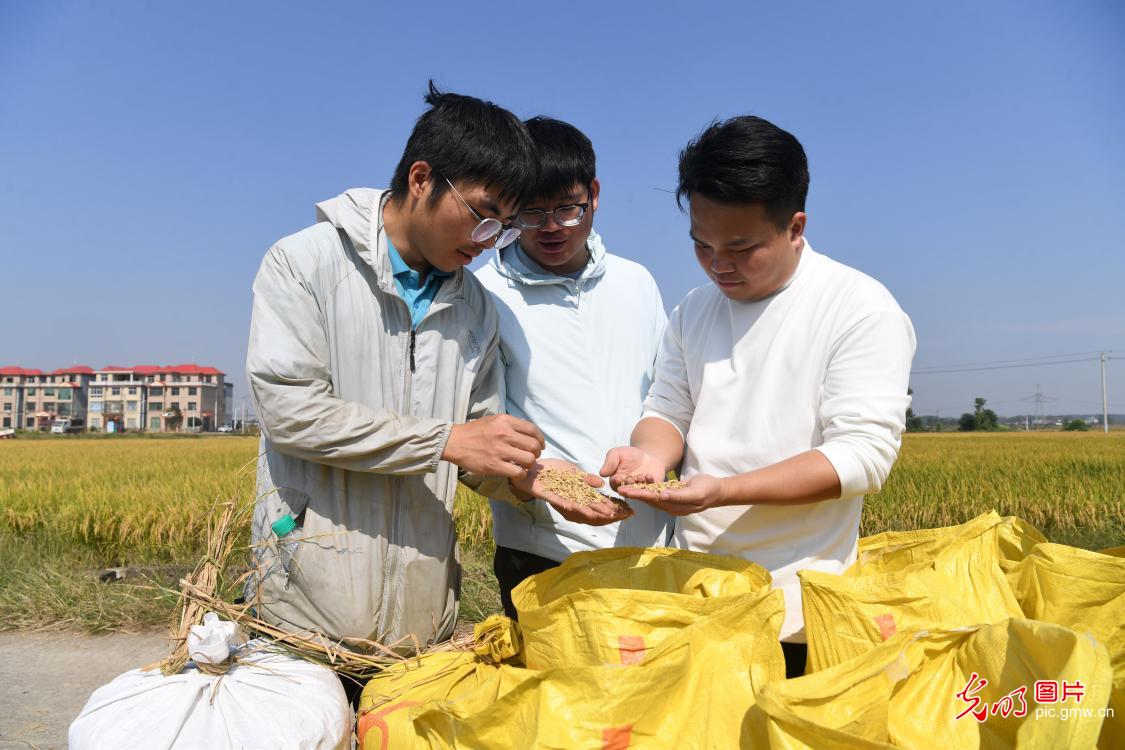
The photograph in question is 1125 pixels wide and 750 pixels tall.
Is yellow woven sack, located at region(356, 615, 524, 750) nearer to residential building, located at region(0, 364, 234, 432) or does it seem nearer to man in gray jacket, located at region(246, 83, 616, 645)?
man in gray jacket, located at region(246, 83, 616, 645)

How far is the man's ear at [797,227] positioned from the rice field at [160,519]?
3405mm

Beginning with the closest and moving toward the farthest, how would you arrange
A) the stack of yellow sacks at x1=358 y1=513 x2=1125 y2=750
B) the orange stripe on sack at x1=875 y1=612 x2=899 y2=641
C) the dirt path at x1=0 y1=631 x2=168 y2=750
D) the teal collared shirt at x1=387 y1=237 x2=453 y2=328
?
the stack of yellow sacks at x1=358 y1=513 x2=1125 y2=750 < the orange stripe on sack at x1=875 y1=612 x2=899 y2=641 < the teal collared shirt at x1=387 y1=237 x2=453 y2=328 < the dirt path at x1=0 y1=631 x2=168 y2=750

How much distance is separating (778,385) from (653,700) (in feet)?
2.50

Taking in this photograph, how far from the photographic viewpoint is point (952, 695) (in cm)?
147

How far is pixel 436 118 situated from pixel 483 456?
0.88 metres

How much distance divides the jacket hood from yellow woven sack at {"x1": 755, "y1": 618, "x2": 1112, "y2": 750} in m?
1.48

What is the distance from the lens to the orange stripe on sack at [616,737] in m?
1.39

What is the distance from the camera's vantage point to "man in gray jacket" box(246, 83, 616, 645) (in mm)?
1790

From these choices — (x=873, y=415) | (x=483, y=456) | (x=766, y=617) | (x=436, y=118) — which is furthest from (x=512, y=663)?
(x=436, y=118)

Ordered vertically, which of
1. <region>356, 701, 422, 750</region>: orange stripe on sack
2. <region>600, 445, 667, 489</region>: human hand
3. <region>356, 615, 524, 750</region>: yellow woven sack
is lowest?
<region>356, 701, 422, 750</region>: orange stripe on sack

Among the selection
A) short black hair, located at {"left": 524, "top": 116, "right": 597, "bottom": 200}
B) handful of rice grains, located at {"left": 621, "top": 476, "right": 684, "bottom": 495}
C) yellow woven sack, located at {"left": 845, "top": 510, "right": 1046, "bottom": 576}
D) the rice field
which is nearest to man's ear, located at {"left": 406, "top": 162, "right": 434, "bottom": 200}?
short black hair, located at {"left": 524, "top": 116, "right": 597, "bottom": 200}

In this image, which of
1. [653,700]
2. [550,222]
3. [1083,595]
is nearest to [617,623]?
[653,700]

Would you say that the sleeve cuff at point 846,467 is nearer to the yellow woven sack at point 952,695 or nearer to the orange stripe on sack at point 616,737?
the yellow woven sack at point 952,695

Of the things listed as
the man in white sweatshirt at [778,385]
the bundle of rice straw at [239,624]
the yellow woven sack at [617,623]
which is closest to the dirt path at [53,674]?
the bundle of rice straw at [239,624]
